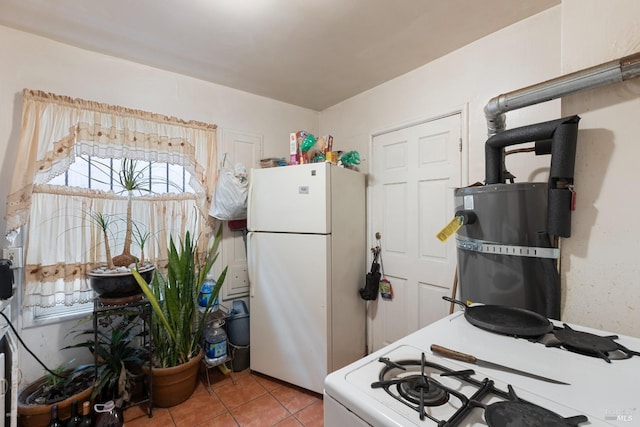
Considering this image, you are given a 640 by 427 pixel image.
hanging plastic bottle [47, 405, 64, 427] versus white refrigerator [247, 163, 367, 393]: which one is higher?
white refrigerator [247, 163, 367, 393]

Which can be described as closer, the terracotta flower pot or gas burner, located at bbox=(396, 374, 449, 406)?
gas burner, located at bbox=(396, 374, 449, 406)

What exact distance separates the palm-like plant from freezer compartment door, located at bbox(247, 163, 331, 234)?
22.0 inches

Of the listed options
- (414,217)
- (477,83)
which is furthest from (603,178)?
(414,217)

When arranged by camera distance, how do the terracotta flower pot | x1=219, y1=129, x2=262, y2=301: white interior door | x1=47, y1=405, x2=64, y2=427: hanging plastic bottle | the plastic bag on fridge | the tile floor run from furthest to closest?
x1=219, y1=129, x2=262, y2=301: white interior door, the plastic bag on fridge, the terracotta flower pot, the tile floor, x1=47, y1=405, x2=64, y2=427: hanging plastic bottle

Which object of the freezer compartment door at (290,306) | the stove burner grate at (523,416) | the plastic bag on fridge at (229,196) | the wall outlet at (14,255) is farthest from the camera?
the plastic bag on fridge at (229,196)

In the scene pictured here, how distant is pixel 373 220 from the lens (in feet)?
7.81

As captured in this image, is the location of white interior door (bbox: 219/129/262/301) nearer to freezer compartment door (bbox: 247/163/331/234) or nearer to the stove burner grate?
freezer compartment door (bbox: 247/163/331/234)

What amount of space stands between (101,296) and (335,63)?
215cm

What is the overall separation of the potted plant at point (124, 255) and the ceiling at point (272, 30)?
802 mm

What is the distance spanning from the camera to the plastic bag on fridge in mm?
2197

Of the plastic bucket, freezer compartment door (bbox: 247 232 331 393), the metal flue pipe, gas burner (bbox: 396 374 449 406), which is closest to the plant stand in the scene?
the plastic bucket

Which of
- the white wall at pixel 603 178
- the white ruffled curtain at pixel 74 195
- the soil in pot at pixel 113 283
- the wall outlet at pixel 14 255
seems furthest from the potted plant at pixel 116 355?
the white wall at pixel 603 178

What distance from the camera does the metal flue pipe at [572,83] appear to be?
3.01ft

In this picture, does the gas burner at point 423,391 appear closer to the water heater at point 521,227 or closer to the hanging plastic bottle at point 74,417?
the water heater at point 521,227
